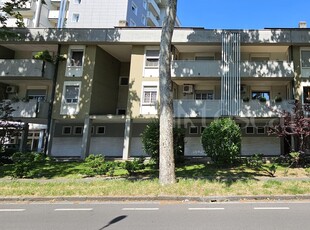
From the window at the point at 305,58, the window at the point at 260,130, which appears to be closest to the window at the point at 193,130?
the window at the point at 260,130

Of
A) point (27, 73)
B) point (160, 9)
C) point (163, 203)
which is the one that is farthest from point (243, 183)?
point (160, 9)

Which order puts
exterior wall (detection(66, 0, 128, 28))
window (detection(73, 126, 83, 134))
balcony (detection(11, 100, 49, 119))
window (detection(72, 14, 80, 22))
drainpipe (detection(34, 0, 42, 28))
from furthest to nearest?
window (detection(72, 14, 80, 22)), drainpipe (detection(34, 0, 42, 28)), exterior wall (detection(66, 0, 128, 28)), window (detection(73, 126, 83, 134)), balcony (detection(11, 100, 49, 119))

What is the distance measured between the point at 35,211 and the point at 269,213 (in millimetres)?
6070

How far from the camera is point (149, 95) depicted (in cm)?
2464

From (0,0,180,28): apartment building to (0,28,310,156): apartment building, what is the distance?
Answer: 53.3ft

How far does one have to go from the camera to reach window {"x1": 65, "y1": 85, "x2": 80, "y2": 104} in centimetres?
2520

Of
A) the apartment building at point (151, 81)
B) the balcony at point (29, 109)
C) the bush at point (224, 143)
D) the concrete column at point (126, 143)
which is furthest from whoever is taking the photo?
the balcony at point (29, 109)

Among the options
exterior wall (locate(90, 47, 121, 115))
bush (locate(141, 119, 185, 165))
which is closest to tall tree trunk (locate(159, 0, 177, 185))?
bush (locate(141, 119, 185, 165))

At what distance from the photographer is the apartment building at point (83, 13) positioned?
42.7 meters

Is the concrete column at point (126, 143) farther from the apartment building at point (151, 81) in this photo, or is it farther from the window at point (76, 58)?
the window at point (76, 58)

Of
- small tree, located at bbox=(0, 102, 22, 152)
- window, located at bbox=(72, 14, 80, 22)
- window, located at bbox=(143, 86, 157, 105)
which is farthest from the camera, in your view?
window, located at bbox=(72, 14, 80, 22)

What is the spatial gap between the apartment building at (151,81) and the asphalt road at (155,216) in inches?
572

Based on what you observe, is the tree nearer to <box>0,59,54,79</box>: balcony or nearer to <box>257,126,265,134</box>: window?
<box>257,126,265,134</box>: window

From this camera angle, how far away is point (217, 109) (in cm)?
2317
